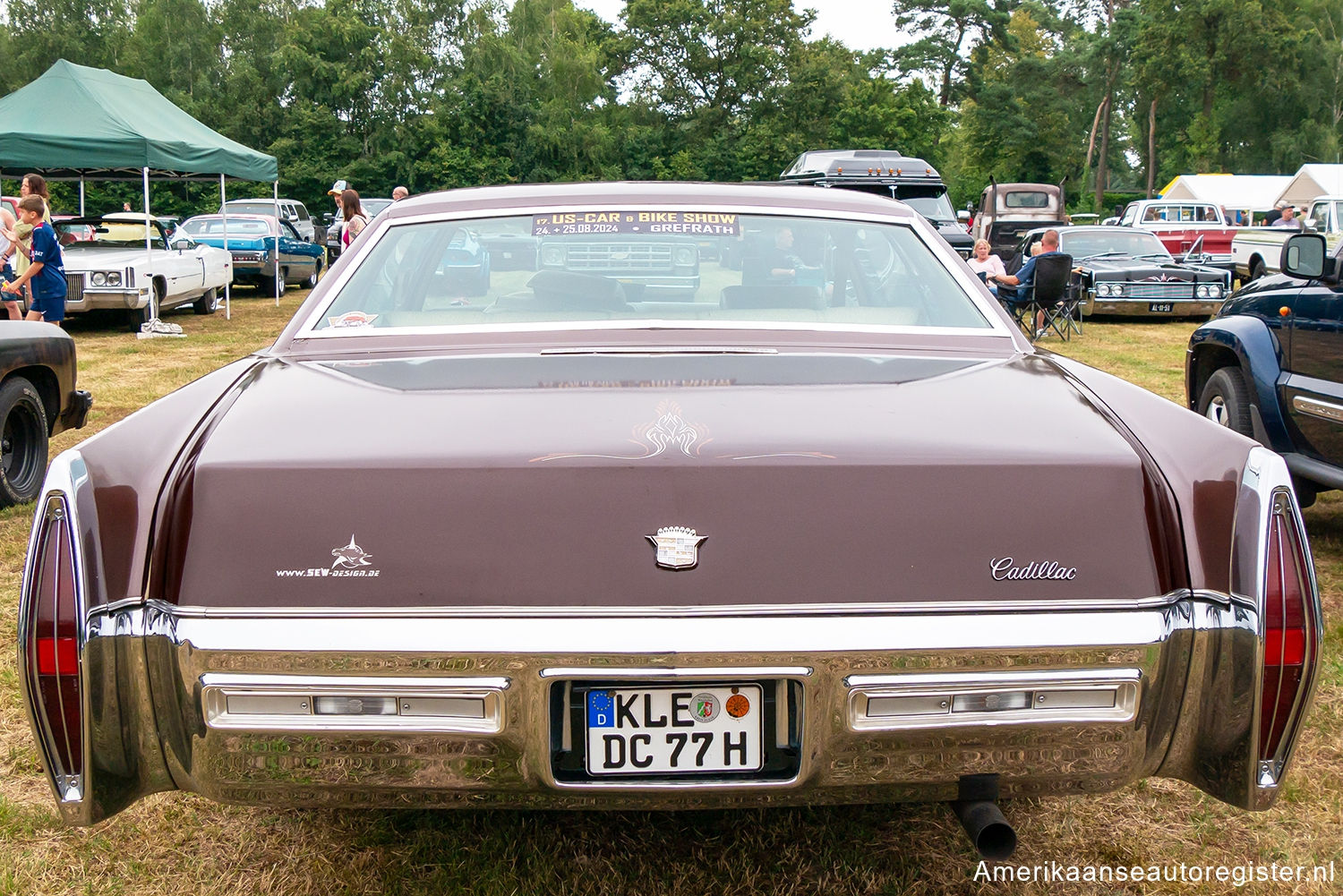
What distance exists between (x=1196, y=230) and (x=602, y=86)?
138 feet

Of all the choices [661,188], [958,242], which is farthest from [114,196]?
[661,188]

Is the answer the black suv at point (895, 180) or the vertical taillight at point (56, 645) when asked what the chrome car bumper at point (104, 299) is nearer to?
the black suv at point (895, 180)

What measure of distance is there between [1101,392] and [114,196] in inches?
1946

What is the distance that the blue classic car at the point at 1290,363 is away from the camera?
16.1 feet

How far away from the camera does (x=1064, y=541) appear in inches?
78.5

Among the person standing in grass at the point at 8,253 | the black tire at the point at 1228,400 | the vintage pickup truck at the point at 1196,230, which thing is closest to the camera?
the black tire at the point at 1228,400

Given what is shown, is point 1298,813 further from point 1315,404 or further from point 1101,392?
point 1315,404

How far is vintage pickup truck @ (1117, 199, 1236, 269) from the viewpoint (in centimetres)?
2225

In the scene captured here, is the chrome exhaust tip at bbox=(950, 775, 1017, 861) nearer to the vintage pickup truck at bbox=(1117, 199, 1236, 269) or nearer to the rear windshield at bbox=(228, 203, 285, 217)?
the vintage pickup truck at bbox=(1117, 199, 1236, 269)

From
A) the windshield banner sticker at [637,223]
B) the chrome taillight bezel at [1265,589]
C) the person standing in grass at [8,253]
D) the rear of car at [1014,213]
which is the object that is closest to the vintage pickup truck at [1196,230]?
the rear of car at [1014,213]

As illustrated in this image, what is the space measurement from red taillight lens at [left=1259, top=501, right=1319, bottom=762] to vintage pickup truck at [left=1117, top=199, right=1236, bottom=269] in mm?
19984

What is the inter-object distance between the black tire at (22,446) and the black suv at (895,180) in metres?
13.4

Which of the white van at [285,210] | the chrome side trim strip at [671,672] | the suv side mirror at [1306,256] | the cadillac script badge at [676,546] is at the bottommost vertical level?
the chrome side trim strip at [671,672]

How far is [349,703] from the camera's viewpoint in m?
1.96
